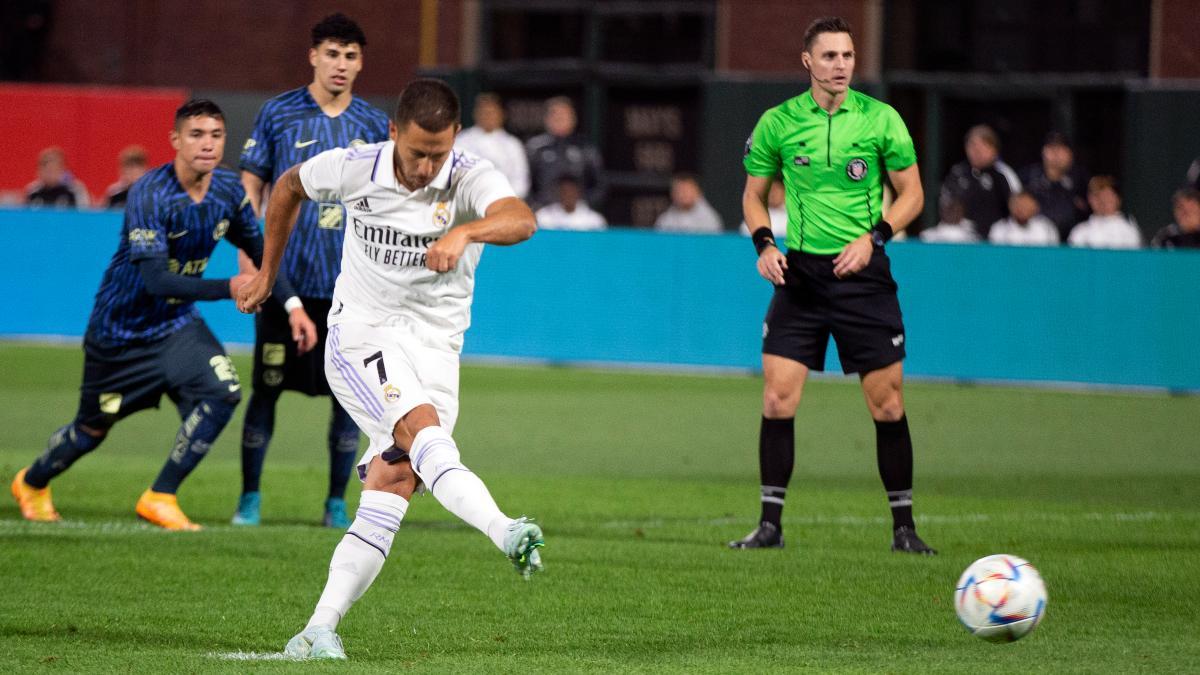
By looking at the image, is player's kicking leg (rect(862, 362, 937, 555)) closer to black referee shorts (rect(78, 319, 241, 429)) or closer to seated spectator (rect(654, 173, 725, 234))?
black referee shorts (rect(78, 319, 241, 429))

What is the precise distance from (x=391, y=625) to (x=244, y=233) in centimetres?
289

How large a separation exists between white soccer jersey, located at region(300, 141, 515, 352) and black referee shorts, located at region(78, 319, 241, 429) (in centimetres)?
266

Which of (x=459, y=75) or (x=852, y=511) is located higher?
(x=459, y=75)

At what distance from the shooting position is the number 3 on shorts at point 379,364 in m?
6.05

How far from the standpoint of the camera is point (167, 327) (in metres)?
8.92

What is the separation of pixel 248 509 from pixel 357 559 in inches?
133

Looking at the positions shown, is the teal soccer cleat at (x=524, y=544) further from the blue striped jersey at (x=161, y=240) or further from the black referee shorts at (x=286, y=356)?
the blue striped jersey at (x=161, y=240)

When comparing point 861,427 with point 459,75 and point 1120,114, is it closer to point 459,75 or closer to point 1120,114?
point 1120,114

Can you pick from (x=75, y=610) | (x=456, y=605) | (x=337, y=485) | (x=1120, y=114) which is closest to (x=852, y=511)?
(x=337, y=485)

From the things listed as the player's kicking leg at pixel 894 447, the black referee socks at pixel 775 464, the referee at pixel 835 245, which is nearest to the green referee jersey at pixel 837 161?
the referee at pixel 835 245

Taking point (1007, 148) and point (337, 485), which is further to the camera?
point (1007, 148)

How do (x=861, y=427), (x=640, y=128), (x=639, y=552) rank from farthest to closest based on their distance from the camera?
(x=640, y=128) → (x=861, y=427) → (x=639, y=552)

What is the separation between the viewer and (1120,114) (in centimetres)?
2372

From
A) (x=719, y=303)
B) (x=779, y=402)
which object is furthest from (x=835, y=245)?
(x=719, y=303)
